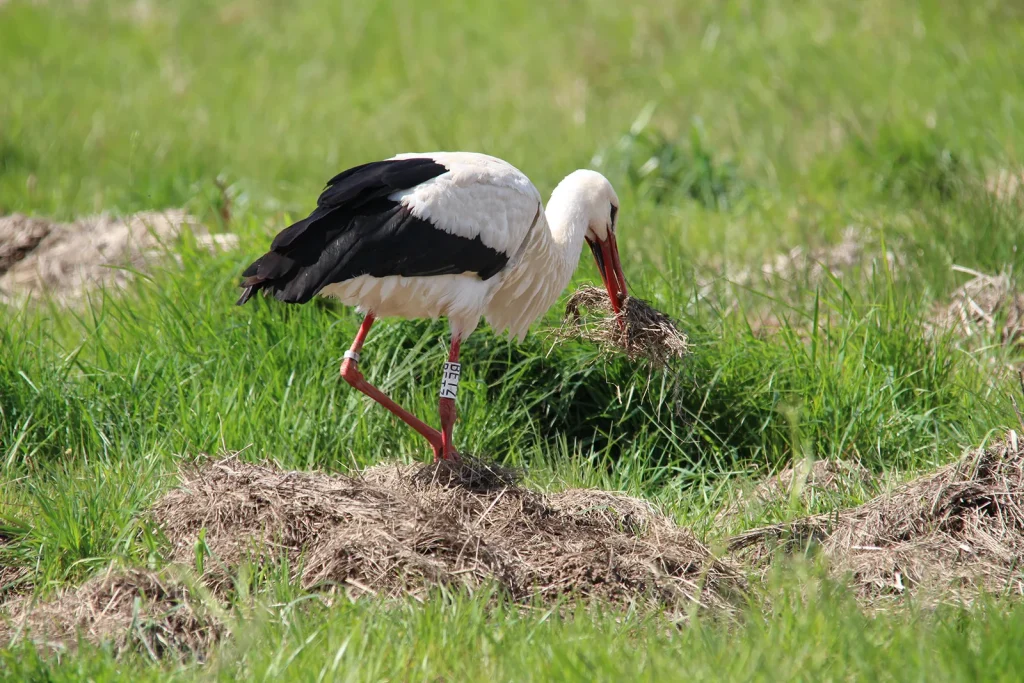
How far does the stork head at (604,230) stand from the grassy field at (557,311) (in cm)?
34

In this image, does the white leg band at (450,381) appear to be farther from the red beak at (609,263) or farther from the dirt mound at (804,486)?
the dirt mound at (804,486)

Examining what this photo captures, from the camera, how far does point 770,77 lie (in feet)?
28.9

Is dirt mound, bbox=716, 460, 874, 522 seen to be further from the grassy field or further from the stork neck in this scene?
the stork neck

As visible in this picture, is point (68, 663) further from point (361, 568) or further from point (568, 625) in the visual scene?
point (568, 625)

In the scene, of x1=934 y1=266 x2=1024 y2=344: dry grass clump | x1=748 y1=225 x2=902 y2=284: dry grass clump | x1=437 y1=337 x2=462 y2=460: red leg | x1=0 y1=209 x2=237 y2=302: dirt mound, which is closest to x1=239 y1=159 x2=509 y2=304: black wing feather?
x1=437 y1=337 x2=462 y2=460: red leg

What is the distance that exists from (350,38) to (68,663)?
9.03 meters

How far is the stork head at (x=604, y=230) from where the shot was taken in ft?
15.6

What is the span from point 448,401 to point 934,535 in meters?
1.85

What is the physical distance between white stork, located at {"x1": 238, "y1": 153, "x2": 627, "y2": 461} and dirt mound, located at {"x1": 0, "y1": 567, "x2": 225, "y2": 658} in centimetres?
115

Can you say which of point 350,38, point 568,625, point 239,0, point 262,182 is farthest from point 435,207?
point 239,0

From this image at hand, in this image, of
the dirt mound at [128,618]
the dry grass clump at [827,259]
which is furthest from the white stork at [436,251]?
the dry grass clump at [827,259]

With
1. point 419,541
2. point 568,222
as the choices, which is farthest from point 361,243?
point 419,541

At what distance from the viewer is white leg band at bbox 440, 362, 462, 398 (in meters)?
4.36

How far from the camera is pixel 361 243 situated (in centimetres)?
403
